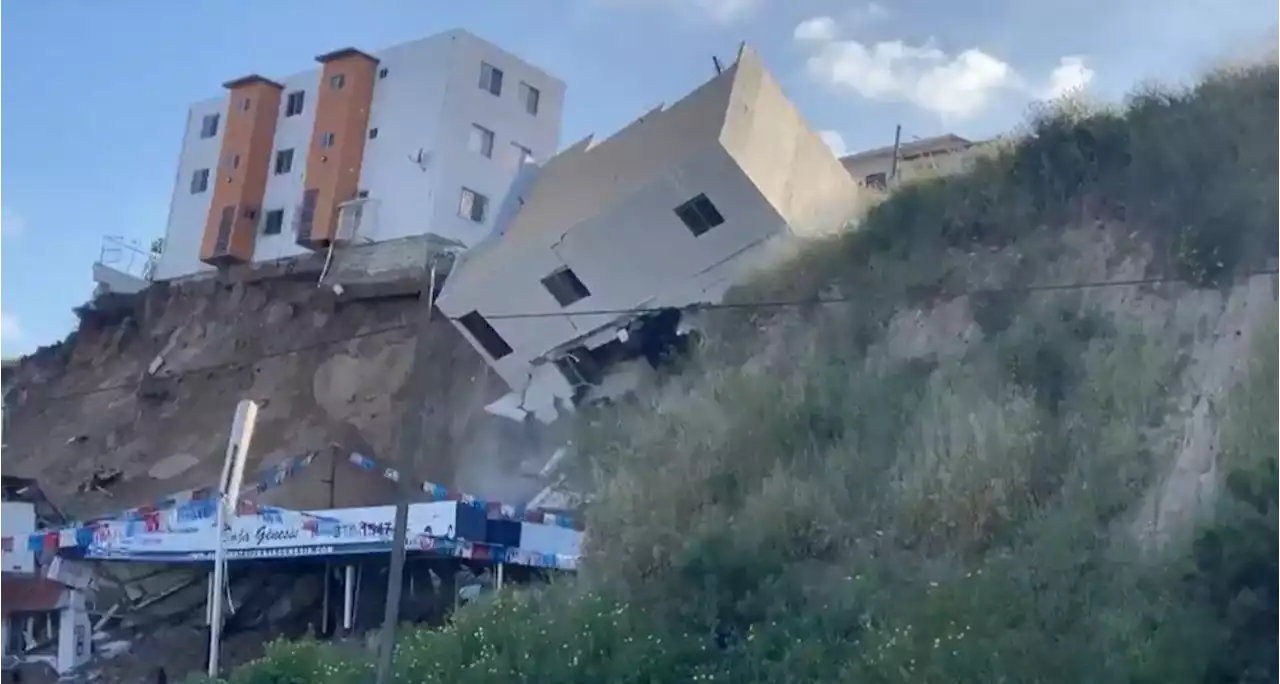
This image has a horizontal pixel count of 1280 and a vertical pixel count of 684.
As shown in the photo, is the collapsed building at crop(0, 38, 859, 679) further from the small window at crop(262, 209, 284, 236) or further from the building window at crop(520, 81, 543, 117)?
the building window at crop(520, 81, 543, 117)

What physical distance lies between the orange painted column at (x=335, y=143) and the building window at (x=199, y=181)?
14.1 ft

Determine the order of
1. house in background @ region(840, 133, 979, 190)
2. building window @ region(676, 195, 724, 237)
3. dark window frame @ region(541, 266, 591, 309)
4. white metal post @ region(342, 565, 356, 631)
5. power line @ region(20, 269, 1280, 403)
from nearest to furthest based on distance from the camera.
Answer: power line @ region(20, 269, 1280, 403) < white metal post @ region(342, 565, 356, 631) < building window @ region(676, 195, 724, 237) < dark window frame @ region(541, 266, 591, 309) < house in background @ region(840, 133, 979, 190)

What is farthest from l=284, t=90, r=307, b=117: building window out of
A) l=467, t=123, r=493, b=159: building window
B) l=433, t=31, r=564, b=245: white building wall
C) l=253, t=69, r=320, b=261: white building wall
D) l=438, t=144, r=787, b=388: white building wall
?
l=438, t=144, r=787, b=388: white building wall


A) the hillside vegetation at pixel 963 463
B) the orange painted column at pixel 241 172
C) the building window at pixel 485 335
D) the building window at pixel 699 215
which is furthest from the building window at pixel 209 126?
the hillside vegetation at pixel 963 463

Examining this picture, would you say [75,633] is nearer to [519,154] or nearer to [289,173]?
[289,173]

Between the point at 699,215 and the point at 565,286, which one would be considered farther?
the point at 565,286

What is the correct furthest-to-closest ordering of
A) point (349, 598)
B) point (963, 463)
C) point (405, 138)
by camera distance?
point (405, 138), point (349, 598), point (963, 463)

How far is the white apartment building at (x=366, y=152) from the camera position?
37.1m

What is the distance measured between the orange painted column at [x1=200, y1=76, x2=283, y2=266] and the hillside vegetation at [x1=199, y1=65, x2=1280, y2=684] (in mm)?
19239

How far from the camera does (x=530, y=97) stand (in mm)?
40250

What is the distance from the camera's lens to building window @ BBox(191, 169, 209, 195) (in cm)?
4191

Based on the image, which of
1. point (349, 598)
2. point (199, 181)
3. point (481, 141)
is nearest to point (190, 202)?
point (199, 181)

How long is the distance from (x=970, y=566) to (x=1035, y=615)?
1639 millimetres

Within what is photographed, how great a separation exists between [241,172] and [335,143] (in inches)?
148
